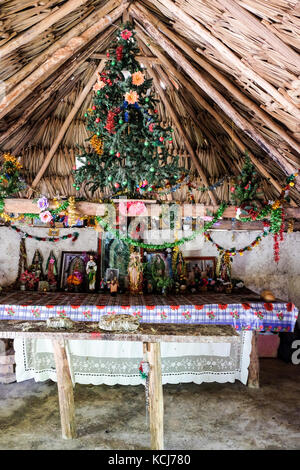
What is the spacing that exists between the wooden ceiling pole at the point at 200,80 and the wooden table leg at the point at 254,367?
2.83 meters

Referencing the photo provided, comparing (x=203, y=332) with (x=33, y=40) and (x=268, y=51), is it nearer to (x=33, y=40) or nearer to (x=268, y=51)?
(x=268, y=51)

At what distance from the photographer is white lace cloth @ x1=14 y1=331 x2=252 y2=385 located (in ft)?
17.8

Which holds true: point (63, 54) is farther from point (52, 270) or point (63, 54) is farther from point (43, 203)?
point (52, 270)

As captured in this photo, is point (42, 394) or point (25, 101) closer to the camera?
point (25, 101)

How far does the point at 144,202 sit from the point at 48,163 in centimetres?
219

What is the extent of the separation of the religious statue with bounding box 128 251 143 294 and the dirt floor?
203cm

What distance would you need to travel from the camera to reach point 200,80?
14.3 ft

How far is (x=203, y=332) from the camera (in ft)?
12.2

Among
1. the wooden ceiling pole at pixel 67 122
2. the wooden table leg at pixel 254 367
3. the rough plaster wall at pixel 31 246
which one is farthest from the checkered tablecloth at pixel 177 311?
the wooden ceiling pole at pixel 67 122

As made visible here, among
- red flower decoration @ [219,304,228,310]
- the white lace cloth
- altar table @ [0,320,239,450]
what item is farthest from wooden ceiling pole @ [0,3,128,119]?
red flower decoration @ [219,304,228,310]

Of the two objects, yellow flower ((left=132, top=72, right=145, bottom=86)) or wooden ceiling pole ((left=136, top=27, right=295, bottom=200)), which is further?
wooden ceiling pole ((left=136, top=27, right=295, bottom=200))

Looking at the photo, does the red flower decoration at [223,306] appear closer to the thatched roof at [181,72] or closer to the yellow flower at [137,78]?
the thatched roof at [181,72]

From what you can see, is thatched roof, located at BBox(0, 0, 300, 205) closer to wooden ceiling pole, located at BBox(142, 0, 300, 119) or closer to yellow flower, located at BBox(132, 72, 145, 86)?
wooden ceiling pole, located at BBox(142, 0, 300, 119)
